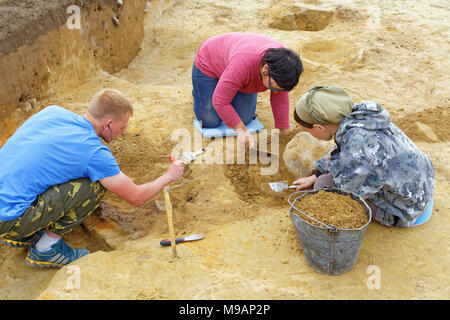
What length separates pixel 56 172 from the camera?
2162 mm

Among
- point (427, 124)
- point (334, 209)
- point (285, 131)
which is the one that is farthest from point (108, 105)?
point (427, 124)

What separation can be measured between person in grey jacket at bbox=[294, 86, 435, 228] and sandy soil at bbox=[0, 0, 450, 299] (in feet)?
0.66

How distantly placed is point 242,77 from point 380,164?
1393mm

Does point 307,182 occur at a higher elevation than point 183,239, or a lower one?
higher

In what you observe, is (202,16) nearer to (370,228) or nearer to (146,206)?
(146,206)

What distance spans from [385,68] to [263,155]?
2467 mm

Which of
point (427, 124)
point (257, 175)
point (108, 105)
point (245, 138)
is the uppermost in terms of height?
point (108, 105)

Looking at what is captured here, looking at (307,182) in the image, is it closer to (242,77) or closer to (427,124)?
(242,77)

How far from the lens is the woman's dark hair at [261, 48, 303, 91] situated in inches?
108

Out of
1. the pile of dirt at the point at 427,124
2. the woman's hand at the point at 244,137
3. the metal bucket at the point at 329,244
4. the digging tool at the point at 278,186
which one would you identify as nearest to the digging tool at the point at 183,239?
the metal bucket at the point at 329,244

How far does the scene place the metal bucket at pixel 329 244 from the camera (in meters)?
1.94

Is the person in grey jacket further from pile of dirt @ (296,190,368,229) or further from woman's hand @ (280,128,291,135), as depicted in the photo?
woman's hand @ (280,128,291,135)

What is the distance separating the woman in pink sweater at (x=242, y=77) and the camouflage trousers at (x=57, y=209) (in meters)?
1.33

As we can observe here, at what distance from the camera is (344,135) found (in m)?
2.22
